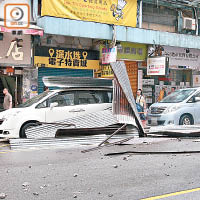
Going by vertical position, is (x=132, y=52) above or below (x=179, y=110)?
above

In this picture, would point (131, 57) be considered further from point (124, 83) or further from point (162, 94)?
point (124, 83)

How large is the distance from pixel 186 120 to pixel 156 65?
6401mm

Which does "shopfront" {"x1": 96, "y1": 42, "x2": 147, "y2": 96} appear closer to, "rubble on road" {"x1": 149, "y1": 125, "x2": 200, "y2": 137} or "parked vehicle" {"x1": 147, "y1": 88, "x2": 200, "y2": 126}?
"parked vehicle" {"x1": 147, "y1": 88, "x2": 200, "y2": 126}

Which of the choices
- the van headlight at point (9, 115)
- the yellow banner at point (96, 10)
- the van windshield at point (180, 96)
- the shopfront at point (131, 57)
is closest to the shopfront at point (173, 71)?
the shopfront at point (131, 57)

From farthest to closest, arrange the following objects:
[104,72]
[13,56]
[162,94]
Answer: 1. [162,94]
2. [104,72]
3. [13,56]

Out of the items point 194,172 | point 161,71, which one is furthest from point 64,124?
point 161,71

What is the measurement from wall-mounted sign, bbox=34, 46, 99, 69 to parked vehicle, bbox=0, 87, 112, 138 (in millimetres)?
6097

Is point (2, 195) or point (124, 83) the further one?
point (124, 83)

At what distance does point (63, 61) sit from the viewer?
62.6 ft

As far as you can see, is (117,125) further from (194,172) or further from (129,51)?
(129,51)

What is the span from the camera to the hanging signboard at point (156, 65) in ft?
67.4

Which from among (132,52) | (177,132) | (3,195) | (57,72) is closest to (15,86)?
(57,72)

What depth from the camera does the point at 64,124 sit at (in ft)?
36.8

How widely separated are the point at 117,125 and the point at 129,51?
10.2 m
